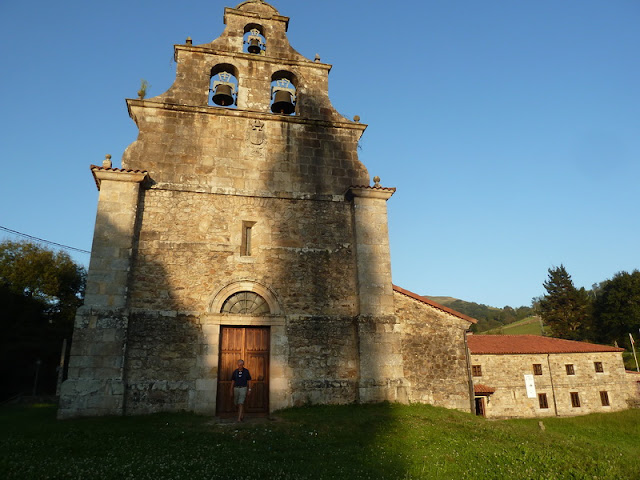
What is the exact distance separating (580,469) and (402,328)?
5.62 meters

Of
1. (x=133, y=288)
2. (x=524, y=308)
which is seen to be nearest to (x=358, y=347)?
(x=133, y=288)

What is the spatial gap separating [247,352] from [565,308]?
59569mm

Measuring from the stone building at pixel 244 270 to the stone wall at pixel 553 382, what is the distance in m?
22.2

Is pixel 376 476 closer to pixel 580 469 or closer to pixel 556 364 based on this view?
pixel 580 469

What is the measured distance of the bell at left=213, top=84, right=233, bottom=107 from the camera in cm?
1282

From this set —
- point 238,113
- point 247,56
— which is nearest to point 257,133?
point 238,113

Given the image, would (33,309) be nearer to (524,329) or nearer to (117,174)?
(117,174)

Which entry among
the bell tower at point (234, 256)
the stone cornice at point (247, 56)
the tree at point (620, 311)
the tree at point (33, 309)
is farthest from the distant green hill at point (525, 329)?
the stone cornice at point (247, 56)

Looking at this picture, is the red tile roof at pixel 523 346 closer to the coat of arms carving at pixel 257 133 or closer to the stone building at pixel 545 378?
the stone building at pixel 545 378

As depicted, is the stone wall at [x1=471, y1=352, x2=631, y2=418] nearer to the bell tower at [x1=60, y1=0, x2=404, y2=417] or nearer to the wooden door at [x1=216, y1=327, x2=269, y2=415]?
the bell tower at [x1=60, y1=0, x2=404, y2=417]

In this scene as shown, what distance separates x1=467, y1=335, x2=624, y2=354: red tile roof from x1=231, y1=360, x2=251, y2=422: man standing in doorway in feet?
84.2

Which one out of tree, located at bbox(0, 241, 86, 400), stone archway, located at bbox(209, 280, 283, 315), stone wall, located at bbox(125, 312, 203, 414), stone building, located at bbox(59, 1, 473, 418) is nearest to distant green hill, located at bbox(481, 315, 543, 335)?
tree, located at bbox(0, 241, 86, 400)

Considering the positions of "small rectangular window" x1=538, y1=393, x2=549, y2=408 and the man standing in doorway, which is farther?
"small rectangular window" x1=538, y1=393, x2=549, y2=408

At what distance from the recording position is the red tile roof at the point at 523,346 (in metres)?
32.2
